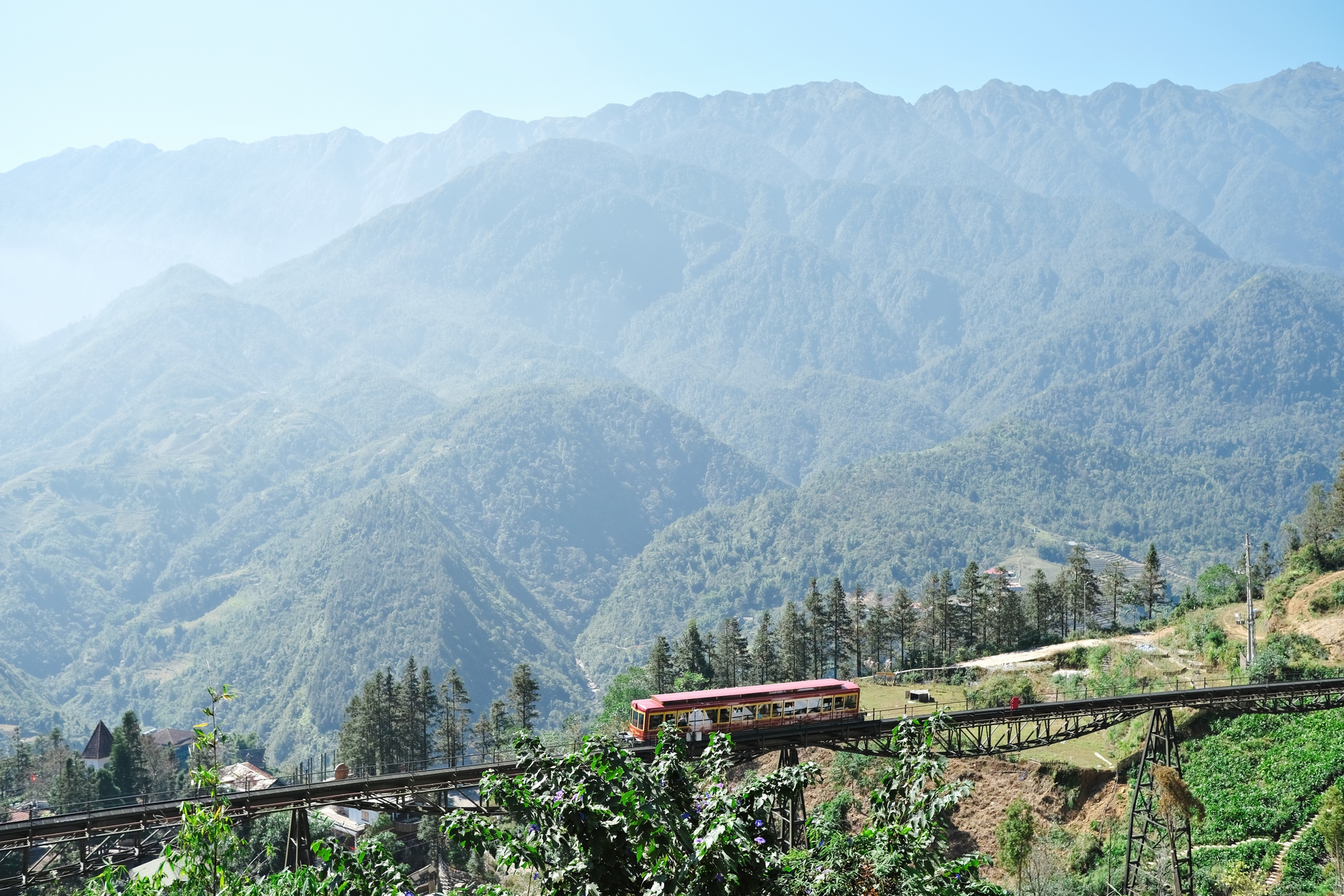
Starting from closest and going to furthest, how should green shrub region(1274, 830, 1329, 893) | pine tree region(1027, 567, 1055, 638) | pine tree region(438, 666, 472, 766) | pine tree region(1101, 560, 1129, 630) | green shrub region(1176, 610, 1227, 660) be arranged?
green shrub region(1274, 830, 1329, 893), green shrub region(1176, 610, 1227, 660), pine tree region(438, 666, 472, 766), pine tree region(1027, 567, 1055, 638), pine tree region(1101, 560, 1129, 630)

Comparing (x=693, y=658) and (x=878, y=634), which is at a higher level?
(x=878, y=634)

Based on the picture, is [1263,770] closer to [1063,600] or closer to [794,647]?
[794,647]

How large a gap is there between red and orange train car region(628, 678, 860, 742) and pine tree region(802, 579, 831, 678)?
39087 millimetres

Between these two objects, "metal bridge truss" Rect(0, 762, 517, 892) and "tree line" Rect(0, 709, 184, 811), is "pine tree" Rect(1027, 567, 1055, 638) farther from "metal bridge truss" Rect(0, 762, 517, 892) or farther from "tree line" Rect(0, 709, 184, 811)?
"tree line" Rect(0, 709, 184, 811)

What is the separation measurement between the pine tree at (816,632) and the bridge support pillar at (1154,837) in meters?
43.3

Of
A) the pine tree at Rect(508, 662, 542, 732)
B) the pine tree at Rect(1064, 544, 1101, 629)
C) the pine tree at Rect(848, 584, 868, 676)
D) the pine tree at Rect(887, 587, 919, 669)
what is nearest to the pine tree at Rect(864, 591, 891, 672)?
the pine tree at Rect(887, 587, 919, 669)

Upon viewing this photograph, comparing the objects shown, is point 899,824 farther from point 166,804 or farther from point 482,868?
point 482,868

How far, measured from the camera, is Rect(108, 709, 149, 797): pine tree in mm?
69688

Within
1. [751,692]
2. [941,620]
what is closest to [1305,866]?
[751,692]

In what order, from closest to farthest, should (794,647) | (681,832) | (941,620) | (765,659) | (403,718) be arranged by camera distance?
(681,832) → (403,718) → (794,647) → (765,659) → (941,620)

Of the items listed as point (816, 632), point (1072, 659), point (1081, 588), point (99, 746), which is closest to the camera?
point (1072, 659)

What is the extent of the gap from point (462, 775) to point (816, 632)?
52.0 metres

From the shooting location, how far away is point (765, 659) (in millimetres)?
89188

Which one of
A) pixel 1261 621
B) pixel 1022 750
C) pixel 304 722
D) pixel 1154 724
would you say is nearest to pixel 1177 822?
pixel 1154 724
